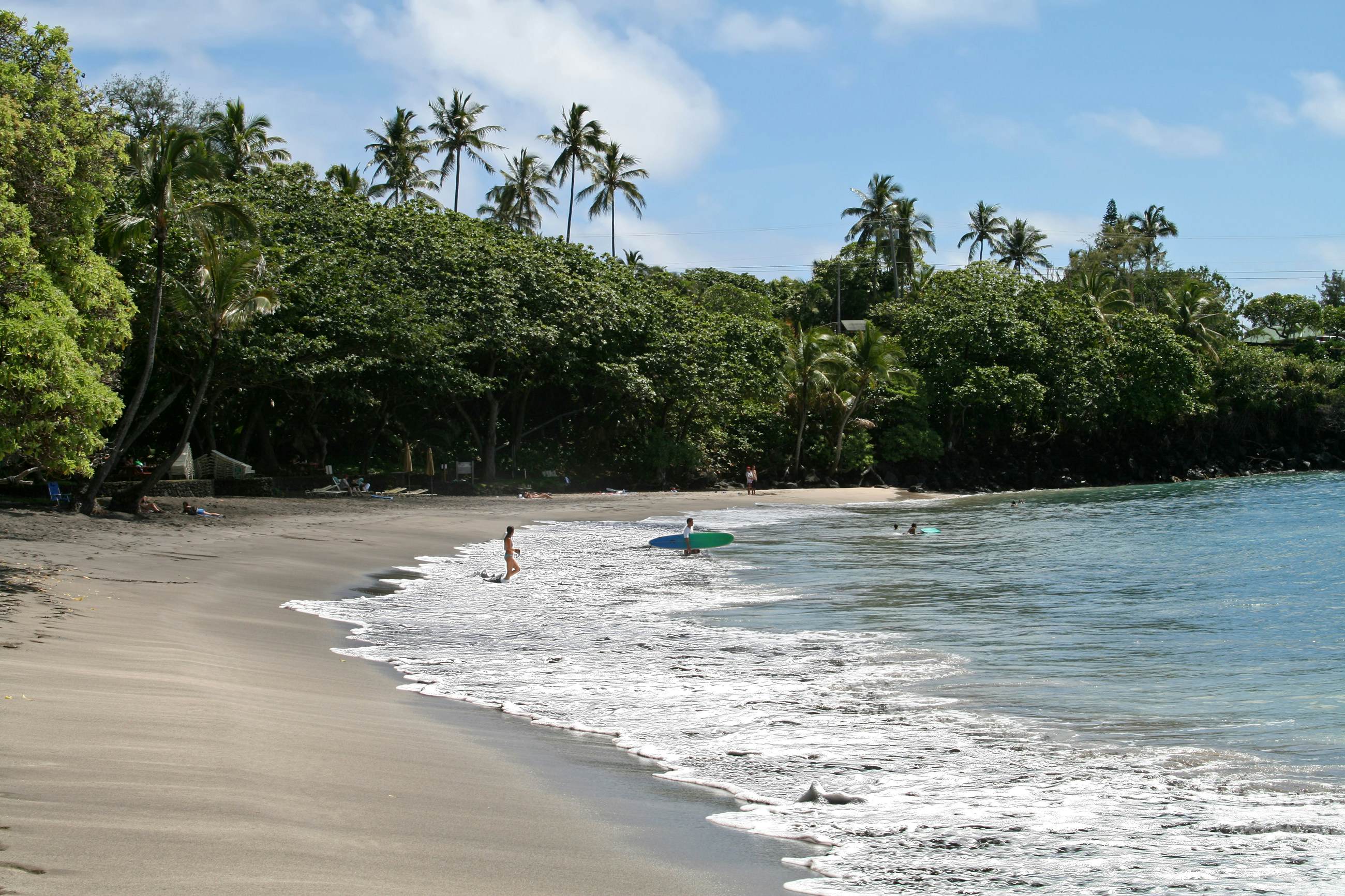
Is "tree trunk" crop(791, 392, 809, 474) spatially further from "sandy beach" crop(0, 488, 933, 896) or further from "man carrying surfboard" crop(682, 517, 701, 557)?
"sandy beach" crop(0, 488, 933, 896)

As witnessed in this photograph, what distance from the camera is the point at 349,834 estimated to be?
470 centimetres

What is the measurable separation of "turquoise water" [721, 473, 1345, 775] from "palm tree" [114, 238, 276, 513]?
1342cm

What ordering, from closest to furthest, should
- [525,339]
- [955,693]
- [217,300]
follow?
[955,693], [217,300], [525,339]

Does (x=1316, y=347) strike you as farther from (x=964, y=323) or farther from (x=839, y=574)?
(x=839, y=574)

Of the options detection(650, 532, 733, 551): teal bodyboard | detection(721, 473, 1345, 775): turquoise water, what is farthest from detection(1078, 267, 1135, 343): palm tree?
detection(650, 532, 733, 551): teal bodyboard

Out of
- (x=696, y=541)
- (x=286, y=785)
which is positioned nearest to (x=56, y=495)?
(x=696, y=541)

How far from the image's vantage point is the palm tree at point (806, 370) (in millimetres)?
46625

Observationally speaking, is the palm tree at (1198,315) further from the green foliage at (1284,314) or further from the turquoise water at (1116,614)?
the turquoise water at (1116,614)

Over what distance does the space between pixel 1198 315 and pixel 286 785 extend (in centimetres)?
6924

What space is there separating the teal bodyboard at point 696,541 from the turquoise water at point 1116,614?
74 cm

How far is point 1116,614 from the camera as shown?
14.1 meters

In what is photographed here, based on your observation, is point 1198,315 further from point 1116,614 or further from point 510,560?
point 510,560

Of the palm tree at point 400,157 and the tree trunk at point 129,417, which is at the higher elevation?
the palm tree at point 400,157

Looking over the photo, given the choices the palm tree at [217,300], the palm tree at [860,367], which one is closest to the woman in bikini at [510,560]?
the palm tree at [217,300]
